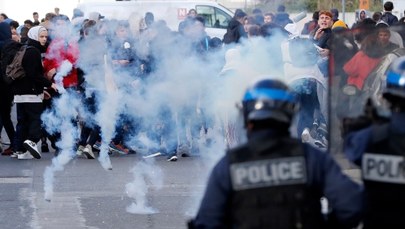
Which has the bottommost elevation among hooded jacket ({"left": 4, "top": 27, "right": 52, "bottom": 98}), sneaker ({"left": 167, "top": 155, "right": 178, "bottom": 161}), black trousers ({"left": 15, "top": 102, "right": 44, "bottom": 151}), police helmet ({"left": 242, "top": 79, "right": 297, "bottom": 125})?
sneaker ({"left": 167, "top": 155, "right": 178, "bottom": 161})

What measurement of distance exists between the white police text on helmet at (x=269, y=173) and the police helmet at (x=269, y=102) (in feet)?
0.60

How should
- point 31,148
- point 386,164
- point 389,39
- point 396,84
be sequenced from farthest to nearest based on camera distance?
point 31,148
point 389,39
point 396,84
point 386,164

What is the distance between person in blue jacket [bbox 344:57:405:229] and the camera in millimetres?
4992

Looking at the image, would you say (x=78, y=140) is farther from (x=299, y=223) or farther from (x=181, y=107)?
(x=299, y=223)

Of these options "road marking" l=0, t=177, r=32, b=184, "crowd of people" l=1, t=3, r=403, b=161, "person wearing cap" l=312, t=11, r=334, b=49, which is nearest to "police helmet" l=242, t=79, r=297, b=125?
"crowd of people" l=1, t=3, r=403, b=161

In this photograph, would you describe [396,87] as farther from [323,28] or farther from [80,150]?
[323,28]

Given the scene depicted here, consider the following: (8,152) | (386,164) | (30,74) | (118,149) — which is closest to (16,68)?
(30,74)

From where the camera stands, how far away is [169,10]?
16344 mm

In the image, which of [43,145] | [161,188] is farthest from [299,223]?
[43,145]

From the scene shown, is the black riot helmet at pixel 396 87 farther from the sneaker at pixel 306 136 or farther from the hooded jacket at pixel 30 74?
the hooded jacket at pixel 30 74

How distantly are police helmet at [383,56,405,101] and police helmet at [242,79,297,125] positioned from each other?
0.55 m

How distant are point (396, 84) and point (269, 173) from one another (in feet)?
2.76

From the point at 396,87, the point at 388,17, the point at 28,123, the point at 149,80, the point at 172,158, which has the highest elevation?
the point at 396,87

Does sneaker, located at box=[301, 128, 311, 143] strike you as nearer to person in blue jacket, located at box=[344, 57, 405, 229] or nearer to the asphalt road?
the asphalt road
